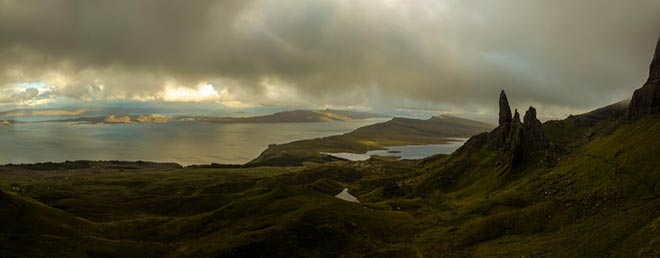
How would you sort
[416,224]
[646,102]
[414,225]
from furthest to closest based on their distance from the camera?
[646,102], [416,224], [414,225]

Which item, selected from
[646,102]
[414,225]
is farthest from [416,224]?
[646,102]

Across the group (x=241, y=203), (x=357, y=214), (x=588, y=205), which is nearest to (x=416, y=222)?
(x=357, y=214)

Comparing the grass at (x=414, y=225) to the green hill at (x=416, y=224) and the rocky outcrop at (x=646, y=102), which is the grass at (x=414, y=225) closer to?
the green hill at (x=416, y=224)

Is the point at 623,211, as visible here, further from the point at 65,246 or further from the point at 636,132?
the point at 65,246

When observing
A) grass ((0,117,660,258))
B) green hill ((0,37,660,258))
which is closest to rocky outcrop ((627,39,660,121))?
green hill ((0,37,660,258))

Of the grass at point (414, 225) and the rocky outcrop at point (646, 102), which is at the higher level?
the rocky outcrop at point (646, 102)

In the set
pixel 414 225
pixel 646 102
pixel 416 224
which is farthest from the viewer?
pixel 646 102

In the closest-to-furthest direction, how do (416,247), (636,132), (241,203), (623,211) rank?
(623,211) < (416,247) < (241,203) < (636,132)

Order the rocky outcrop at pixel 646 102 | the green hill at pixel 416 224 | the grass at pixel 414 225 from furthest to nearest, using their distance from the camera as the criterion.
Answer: the rocky outcrop at pixel 646 102, the green hill at pixel 416 224, the grass at pixel 414 225

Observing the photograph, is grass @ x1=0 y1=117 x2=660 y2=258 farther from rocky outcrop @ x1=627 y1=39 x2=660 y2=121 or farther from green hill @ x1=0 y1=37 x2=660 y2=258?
rocky outcrop @ x1=627 y1=39 x2=660 y2=121

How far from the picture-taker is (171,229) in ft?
433

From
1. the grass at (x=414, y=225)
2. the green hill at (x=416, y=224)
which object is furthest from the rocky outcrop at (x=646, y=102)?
the grass at (x=414, y=225)

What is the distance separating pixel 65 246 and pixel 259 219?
172 feet

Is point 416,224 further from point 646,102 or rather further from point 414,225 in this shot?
point 646,102
